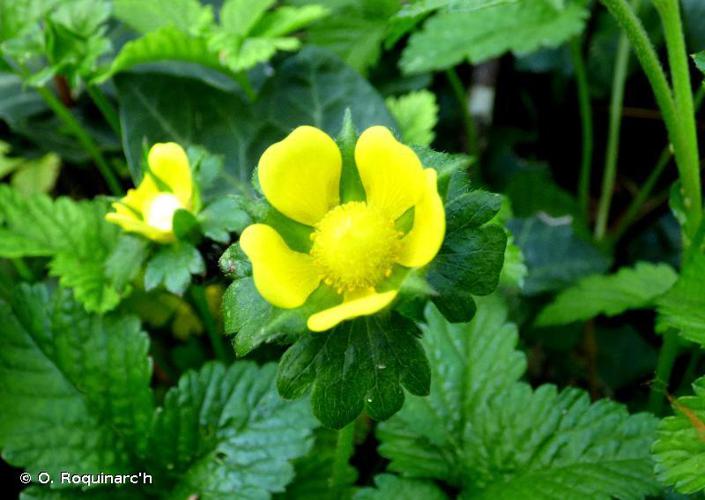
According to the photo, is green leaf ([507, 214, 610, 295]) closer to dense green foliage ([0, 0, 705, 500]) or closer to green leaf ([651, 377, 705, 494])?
dense green foliage ([0, 0, 705, 500])

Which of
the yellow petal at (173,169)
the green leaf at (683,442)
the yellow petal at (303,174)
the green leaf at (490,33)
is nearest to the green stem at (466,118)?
the green leaf at (490,33)

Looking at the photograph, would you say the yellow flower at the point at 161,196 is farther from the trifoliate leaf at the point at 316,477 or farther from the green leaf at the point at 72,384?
the trifoliate leaf at the point at 316,477

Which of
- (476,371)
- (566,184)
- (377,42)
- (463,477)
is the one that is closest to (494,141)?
(566,184)

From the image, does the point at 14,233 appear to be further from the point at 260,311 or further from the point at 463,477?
the point at 463,477

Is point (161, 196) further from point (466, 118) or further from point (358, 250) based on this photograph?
point (466, 118)

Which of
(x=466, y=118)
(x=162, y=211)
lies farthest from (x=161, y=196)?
(x=466, y=118)

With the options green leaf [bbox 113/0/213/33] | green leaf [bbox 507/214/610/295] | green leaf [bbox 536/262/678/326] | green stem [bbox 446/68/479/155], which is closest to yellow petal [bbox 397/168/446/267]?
green leaf [bbox 536/262/678/326]

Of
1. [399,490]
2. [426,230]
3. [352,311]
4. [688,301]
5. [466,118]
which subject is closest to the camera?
[352,311]
